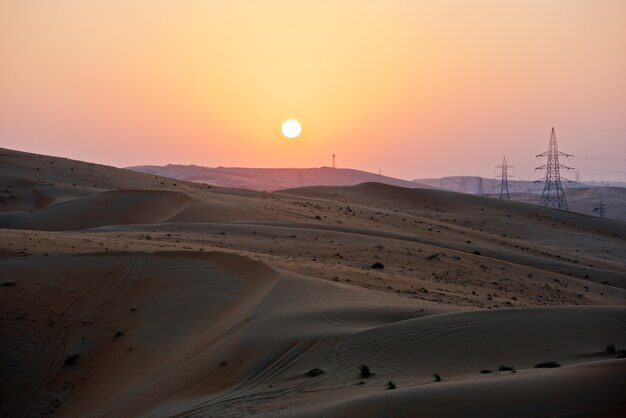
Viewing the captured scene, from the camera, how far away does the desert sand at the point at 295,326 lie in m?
7.13

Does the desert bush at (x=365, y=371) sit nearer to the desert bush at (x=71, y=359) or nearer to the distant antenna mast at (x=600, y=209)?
the desert bush at (x=71, y=359)

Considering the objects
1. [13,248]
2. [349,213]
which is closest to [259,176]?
[349,213]

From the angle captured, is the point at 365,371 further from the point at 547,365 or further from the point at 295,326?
the point at 295,326

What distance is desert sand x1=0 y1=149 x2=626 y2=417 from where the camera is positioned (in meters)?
7.13

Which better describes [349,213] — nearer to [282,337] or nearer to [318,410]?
[282,337]

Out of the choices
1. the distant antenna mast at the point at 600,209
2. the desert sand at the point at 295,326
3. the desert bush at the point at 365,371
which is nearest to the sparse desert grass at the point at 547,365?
the desert sand at the point at 295,326

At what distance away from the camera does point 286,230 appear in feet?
73.7

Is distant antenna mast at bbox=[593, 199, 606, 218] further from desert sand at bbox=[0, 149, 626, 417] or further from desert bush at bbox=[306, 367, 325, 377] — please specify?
desert bush at bbox=[306, 367, 325, 377]

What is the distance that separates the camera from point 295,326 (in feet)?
34.5

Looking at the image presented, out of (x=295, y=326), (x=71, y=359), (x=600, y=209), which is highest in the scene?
(x=600, y=209)

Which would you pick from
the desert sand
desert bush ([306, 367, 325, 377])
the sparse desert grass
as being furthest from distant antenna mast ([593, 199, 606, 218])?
desert bush ([306, 367, 325, 377])

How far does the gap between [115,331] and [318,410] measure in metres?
6.55

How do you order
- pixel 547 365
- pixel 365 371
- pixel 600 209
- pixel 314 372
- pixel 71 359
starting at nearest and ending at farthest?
pixel 547 365
pixel 365 371
pixel 314 372
pixel 71 359
pixel 600 209

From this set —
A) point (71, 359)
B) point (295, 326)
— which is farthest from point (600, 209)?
point (71, 359)
